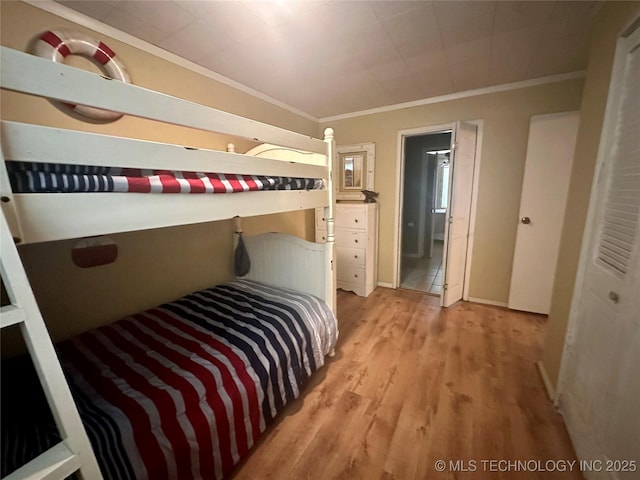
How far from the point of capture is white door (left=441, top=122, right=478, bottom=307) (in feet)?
8.43

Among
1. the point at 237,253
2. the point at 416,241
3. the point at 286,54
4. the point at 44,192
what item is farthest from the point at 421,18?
the point at 416,241

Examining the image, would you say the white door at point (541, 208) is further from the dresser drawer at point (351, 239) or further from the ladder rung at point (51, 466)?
the ladder rung at point (51, 466)

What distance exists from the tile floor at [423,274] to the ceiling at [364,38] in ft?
7.01

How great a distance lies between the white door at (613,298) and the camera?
932 millimetres

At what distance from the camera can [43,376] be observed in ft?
1.86

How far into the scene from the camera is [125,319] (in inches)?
63.1

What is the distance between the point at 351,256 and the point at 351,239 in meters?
0.22

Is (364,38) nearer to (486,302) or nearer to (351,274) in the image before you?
(351,274)

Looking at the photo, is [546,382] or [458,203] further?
[458,203]

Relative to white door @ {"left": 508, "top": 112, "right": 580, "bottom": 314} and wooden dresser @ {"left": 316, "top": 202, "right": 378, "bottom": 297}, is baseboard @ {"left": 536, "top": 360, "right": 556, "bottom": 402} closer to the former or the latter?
white door @ {"left": 508, "top": 112, "right": 580, "bottom": 314}

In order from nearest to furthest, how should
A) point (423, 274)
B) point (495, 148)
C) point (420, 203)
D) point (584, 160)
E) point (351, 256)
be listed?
point (584, 160) < point (495, 148) < point (351, 256) < point (423, 274) < point (420, 203)

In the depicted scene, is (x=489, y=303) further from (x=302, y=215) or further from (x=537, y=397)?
(x=302, y=215)

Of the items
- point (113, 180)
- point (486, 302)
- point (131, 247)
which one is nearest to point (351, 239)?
point (486, 302)

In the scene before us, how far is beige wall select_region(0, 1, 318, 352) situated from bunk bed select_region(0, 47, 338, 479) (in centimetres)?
21
